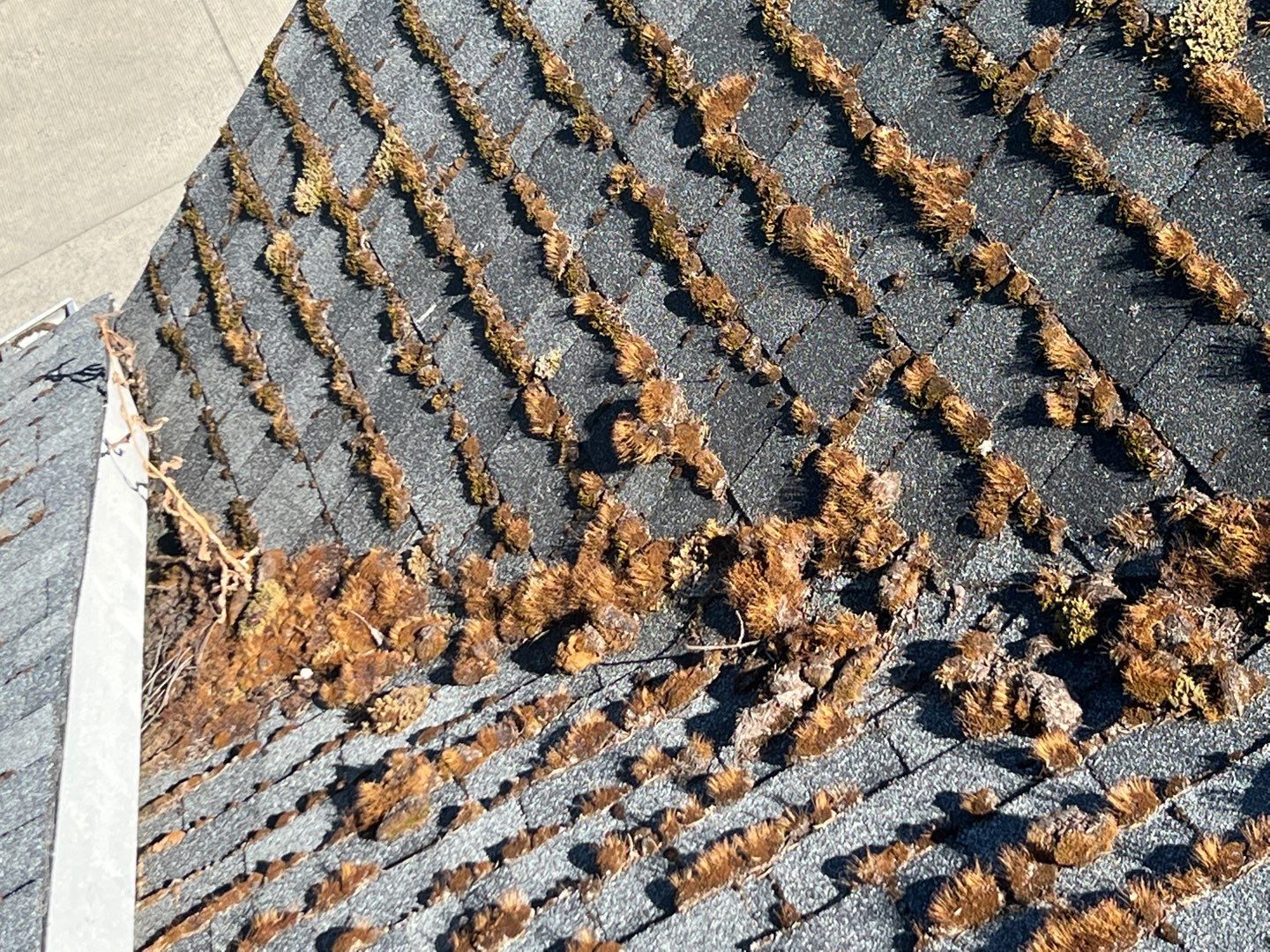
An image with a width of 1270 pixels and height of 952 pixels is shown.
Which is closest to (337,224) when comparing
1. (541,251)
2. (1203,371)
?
(541,251)

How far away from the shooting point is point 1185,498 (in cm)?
507

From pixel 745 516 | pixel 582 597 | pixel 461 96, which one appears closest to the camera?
pixel 745 516

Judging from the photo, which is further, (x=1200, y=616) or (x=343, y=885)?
(x=343, y=885)

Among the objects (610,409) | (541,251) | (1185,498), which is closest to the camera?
(1185,498)

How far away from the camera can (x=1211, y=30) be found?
5535 mm

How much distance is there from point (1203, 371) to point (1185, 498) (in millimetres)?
634

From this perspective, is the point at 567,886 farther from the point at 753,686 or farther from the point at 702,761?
the point at 753,686

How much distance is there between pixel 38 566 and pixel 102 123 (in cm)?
1577

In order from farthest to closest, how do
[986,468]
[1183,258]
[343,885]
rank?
1. [343,885]
2. [986,468]
3. [1183,258]

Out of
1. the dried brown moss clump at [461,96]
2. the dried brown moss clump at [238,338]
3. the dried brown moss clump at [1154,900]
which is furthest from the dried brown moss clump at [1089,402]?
the dried brown moss clump at [238,338]

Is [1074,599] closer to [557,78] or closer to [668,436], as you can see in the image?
[668,436]

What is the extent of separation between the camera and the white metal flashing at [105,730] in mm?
6191

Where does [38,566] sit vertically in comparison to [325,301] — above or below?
below

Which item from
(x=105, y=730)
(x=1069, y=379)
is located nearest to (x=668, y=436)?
(x=1069, y=379)
